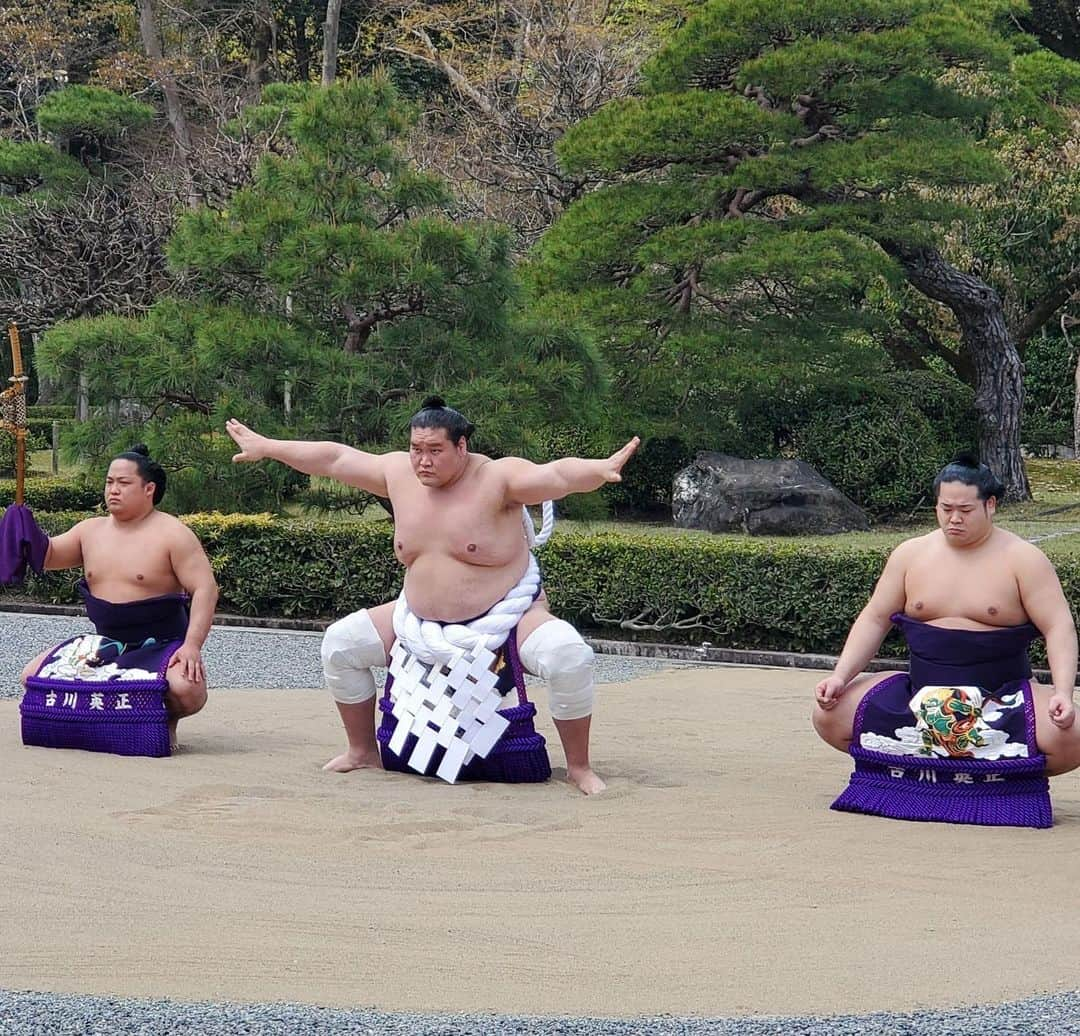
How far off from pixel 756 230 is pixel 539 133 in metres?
5.43

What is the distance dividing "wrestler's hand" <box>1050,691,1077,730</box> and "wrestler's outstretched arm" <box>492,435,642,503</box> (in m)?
1.36

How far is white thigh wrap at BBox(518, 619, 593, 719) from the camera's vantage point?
495cm

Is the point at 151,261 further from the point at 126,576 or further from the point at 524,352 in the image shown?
the point at 126,576

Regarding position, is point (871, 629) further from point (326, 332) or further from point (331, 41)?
point (331, 41)

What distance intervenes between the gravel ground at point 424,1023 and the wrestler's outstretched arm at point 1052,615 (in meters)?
1.59

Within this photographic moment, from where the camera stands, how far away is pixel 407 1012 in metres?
2.92

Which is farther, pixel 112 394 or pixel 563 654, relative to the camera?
pixel 112 394

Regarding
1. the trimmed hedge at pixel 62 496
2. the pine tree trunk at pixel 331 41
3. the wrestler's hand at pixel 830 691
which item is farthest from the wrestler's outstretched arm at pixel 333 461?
the pine tree trunk at pixel 331 41

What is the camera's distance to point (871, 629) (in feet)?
15.8

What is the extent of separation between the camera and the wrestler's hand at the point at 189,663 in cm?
543

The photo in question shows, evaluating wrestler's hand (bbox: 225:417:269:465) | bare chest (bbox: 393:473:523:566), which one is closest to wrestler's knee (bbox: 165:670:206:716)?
wrestler's hand (bbox: 225:417:269:465)

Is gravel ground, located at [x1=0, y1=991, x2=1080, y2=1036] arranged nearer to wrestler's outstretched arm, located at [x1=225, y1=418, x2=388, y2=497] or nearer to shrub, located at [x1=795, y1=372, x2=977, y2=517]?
wrestler's outstretched arm, located at [x1=225, y1=418, x2=388, y2=497]

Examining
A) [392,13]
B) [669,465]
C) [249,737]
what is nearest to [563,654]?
[249,737]

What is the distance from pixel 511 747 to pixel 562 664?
1.19 feet
